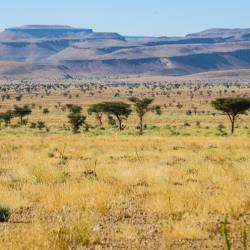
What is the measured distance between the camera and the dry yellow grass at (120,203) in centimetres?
1123

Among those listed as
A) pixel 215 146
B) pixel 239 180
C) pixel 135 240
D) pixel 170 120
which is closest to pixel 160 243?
pixel 135 240

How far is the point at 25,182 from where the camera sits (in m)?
18.3

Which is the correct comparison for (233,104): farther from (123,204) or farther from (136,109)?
(123,204)

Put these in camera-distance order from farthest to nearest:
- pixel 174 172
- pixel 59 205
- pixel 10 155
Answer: pixel 10 155 < pixel 174 172 < pixel 59 205

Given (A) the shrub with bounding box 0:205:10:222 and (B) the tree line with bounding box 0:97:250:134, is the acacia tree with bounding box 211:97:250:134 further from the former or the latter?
(A) the shrub with bounding box 0:205:10:222

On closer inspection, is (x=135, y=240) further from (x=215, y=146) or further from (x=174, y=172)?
(x=215, y=146)

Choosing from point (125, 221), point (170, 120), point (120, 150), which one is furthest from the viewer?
point (170, 120)

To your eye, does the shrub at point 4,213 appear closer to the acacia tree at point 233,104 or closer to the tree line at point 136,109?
the tree line at point 136,109

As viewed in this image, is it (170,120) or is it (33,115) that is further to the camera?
(33,115)

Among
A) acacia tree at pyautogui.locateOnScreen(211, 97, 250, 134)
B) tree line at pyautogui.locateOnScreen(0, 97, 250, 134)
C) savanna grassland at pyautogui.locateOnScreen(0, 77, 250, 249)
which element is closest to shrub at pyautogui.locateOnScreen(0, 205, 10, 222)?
savanna grassland at pyautogui.locateOnScreen(0, 77, 250, 249)

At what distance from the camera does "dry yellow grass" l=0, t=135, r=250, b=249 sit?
1123 cm

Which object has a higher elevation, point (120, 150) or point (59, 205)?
point (59, 205)

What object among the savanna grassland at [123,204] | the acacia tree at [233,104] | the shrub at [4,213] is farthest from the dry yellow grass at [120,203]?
the acacia tree at [233,104]

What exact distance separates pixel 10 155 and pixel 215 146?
41.1ft
